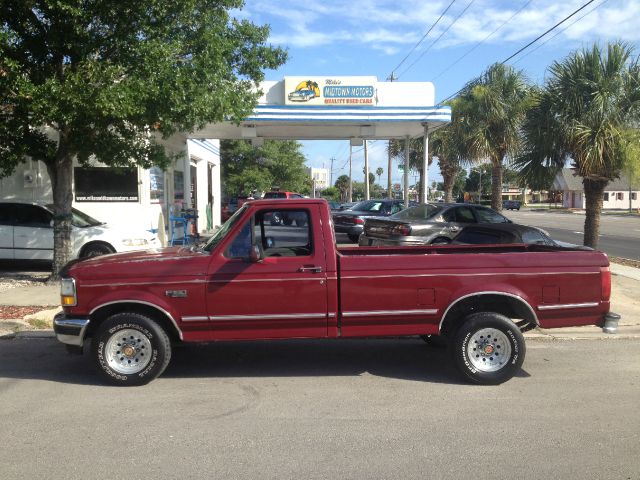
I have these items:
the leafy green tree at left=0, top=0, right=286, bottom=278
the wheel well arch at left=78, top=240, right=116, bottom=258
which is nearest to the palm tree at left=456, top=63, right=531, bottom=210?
the leafy green tree at left=0, top=0, right=286, bottom=278

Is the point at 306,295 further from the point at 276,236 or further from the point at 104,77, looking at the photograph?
the point at 104,77

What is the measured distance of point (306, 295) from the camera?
18.5 ft

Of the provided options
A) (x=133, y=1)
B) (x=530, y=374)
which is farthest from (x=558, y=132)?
(x=133, y=1)

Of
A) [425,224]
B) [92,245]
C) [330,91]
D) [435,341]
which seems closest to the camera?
[435,341]

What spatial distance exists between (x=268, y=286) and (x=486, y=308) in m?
2.30

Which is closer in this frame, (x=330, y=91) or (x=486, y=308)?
(x=486, y=308)

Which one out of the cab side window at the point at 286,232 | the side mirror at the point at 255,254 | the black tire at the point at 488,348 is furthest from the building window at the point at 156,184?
the black tire at the point at 488,348

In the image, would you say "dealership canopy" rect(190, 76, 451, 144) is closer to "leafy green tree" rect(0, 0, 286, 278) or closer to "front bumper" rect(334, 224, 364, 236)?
"front bumper" rect(334, 224, 364, 236)

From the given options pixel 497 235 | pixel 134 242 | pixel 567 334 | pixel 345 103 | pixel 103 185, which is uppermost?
pixel 345 103

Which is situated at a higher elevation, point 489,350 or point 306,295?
point 306,295

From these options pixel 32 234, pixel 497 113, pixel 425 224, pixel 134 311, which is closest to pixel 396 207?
pixel 497 113

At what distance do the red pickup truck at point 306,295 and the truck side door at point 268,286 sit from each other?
0.03 feet

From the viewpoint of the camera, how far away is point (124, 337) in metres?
5.66

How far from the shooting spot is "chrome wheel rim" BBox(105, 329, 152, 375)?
18.5 ft
